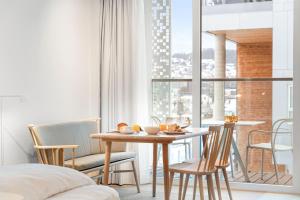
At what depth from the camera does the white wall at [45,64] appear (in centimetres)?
488

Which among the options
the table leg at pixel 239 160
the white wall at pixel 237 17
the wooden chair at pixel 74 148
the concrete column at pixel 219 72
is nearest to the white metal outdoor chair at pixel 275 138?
the table leg at pixel 239 160

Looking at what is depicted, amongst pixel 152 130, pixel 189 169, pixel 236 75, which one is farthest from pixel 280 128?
pixel 152 130

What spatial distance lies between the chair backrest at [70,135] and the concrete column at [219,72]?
1.39m

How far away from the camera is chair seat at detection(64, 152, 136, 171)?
16.2ft

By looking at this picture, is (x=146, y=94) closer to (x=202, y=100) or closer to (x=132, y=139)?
(x=202, y=100)

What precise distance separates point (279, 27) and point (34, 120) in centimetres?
282

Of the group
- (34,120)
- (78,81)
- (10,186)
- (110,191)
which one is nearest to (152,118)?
(78,81)

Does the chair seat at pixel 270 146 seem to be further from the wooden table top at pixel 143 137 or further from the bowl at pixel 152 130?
the bowl at pixel 152 130

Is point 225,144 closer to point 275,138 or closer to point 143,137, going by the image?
point 143,137

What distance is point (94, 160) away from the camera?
5.17m

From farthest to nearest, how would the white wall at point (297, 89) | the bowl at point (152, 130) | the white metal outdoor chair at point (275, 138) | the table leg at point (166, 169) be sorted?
the white metal outdoor chair at point (275, 138)
the white wall at point (297, 89)
the bowl at point (152, 130)
the table leg at point (166, 169)

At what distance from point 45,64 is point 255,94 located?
2336 mm

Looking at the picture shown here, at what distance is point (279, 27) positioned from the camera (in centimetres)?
569

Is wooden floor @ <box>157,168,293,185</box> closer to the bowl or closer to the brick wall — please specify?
the brick wall
